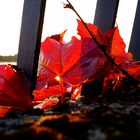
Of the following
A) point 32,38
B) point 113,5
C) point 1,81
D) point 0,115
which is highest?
point 113,5

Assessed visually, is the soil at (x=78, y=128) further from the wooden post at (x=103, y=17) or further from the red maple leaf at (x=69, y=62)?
the wooden post at (x=103, y=17)

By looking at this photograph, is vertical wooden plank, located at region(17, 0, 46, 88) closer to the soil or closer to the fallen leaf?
the fallen leaf

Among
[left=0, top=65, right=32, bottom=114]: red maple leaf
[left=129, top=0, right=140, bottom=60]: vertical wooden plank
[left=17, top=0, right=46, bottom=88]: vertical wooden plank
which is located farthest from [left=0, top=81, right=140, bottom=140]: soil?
[left=129, top=0, right=140, bottom=60]: vertical wooden plank

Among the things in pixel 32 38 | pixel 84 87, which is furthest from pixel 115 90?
pixel 32 38

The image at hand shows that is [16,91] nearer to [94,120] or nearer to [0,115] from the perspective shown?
[0,115]

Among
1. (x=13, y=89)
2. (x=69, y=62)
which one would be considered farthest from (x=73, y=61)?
(x=13, y=89)

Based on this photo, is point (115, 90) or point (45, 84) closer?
point (45, 84)

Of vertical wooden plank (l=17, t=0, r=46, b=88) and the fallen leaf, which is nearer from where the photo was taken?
the fallen leaf

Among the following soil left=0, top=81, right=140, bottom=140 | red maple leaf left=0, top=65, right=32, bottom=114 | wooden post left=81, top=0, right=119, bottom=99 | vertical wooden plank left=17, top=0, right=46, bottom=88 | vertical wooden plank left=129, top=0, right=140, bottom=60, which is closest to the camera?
soil left=0, top=81, right=140, bottom=140
